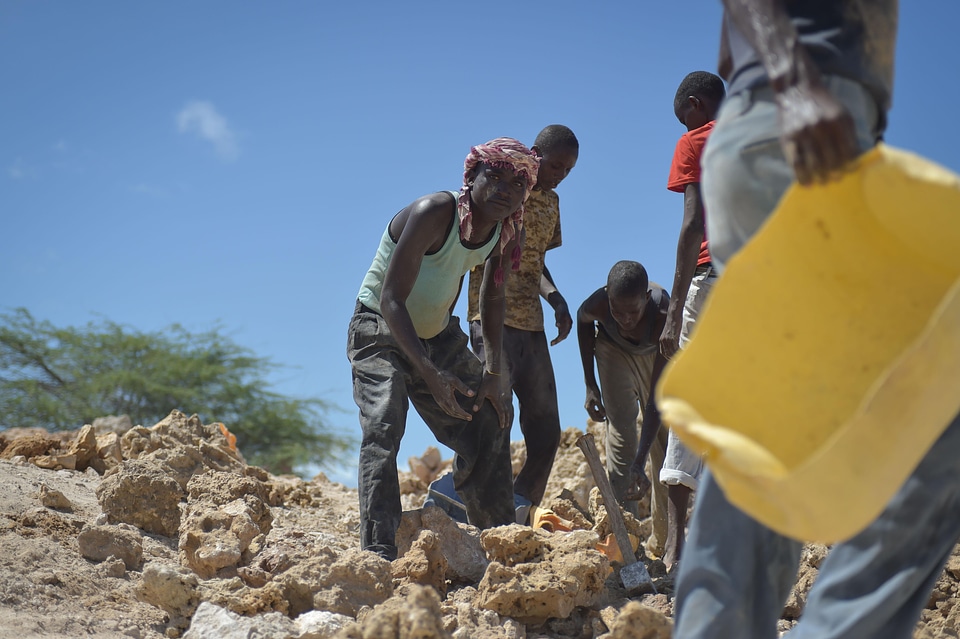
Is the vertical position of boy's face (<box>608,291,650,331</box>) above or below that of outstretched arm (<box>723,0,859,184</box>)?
above

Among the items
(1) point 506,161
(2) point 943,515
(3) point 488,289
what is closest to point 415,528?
(3) point 488,289

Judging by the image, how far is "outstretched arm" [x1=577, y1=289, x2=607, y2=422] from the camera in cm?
539

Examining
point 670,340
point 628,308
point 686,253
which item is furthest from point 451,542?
point 628,308

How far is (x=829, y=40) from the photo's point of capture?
1.88m

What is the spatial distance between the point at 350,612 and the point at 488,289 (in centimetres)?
186

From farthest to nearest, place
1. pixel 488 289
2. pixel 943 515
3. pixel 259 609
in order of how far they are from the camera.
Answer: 1. pixel 488 289
2. pixel 259 609
3. pixel 943 515

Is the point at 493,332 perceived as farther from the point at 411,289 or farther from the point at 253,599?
the point at 253,599

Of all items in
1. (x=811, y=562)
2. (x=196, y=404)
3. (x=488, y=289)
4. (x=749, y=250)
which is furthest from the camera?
(x=196, y=404)

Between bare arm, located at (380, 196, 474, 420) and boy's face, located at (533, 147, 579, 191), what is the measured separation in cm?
160

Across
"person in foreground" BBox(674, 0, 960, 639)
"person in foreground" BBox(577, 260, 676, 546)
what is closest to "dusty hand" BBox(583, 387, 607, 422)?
"person in foreground" BBox(577, 260, 676, 546)

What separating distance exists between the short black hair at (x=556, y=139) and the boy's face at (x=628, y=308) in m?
0.98

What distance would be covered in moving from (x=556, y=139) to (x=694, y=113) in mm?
1043

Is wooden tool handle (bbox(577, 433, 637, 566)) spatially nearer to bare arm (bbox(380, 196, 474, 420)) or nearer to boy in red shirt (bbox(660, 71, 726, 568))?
boy in red shirt (bbox(660, 71, 726, 568))

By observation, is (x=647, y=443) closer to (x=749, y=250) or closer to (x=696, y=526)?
(x=696, y=526)
